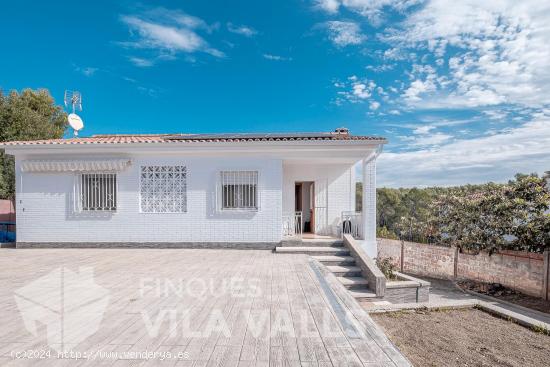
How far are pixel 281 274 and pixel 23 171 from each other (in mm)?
9261

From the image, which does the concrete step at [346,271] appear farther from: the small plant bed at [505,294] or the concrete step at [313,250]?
the small plant bed at [505,294]

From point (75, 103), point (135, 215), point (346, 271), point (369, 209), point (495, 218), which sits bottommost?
point (346, 271)

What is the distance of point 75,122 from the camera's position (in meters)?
12.4

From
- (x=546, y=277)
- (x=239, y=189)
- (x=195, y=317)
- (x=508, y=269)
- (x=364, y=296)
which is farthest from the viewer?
(x=239, y=189)

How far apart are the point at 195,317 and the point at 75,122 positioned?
12841 millimetres

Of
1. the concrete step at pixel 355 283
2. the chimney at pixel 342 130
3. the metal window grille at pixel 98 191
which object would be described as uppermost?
the chimney at pixel 342 130

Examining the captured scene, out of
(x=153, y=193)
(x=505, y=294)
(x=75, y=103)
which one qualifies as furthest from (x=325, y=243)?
(x=75, y=103)

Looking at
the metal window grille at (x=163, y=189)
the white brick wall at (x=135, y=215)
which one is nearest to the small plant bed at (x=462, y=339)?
the white brick wall at (x=135, y=215)

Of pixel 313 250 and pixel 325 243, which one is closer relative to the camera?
pixel 313 250

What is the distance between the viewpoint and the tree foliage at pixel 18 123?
1739cm

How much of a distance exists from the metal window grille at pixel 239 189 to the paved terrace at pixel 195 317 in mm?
3011

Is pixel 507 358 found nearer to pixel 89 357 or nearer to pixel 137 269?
pixel 89 357

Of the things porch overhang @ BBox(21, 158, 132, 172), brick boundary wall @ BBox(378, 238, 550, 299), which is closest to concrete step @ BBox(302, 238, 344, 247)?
brick boundary wall @ BBox(378, 238, 550, 299)

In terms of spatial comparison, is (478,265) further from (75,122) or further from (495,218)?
(75,122)
